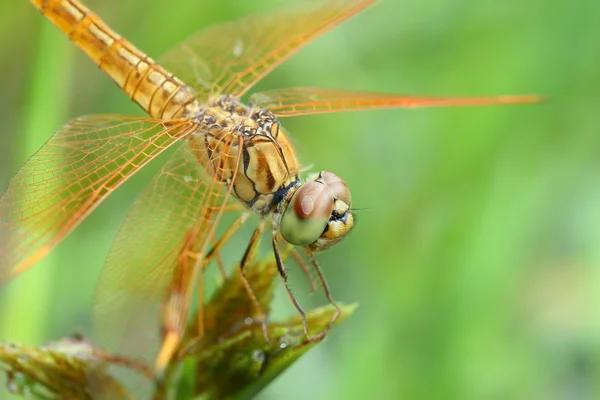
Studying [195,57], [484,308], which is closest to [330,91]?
[195,57]

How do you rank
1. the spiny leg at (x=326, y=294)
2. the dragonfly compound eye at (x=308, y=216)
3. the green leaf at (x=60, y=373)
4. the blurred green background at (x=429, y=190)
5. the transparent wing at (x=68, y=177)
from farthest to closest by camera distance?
the blurred green background at (x=429, y=190) → the dragonfly compound eye at (x=308, y=216) → the transparent wing at (x=68, y=177) → the spiny leg at (x=326, y=294) → the green leaf at (x=60, y=373)

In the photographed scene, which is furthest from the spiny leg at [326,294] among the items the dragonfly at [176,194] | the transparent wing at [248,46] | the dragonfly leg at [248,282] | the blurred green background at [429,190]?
the transparent wing at [248,46]

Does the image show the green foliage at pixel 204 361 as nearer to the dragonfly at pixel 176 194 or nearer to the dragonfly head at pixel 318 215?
the dragonfly at pixel 176 194

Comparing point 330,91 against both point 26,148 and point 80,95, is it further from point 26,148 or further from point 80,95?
point 80,95

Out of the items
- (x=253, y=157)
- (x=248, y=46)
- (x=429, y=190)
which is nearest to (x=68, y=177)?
(x=253, y=157)

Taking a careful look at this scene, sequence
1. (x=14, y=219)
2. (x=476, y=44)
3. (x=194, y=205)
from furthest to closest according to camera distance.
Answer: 1. (x=476, y=44)
2. (x=194, y=205)
3. (x=14, y=219)

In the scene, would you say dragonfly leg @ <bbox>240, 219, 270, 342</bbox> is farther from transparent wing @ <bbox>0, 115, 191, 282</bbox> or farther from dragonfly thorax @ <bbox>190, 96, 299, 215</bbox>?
transparent wing @ <bbox>0, 115, 191, 282</bbox>

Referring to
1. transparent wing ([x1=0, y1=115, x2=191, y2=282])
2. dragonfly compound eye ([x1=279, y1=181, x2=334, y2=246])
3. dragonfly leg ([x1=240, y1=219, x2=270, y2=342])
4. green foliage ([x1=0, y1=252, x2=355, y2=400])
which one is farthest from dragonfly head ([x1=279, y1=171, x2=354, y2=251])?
transparent wing ([x1=0, y1=115, x2=191, y2=282])

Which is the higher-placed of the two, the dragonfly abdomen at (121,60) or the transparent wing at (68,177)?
the dragonfly abdomen at (121,60)

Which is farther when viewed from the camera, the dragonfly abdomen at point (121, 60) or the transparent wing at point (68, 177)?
the dragonfly abdomen at point (121, 60)
